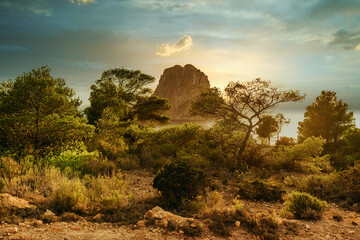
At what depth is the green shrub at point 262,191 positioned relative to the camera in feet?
21.5

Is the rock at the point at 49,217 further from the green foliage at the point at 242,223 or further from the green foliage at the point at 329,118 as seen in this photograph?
the green foliage at the point at 329,118

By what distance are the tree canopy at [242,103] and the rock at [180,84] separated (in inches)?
4152

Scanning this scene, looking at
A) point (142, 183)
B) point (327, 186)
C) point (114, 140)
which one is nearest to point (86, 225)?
point (142, 183)

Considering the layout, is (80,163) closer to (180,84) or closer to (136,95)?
(136,95)

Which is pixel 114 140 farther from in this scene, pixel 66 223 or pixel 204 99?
pixel 66 223

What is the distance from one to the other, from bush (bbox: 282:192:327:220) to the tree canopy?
20.2ft

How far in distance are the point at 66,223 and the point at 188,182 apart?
2989mm

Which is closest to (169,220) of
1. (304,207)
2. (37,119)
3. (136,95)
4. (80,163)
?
(304,207)

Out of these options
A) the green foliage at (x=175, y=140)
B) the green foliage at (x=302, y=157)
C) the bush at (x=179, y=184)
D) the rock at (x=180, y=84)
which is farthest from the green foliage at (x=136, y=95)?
the rock at (x=180, y=84)

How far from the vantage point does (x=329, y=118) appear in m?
20.0

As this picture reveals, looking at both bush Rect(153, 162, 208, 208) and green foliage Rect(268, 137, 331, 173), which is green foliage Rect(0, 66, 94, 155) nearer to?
bush Rect(153, 162, 208, 208)

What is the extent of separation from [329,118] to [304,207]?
18.8 meters

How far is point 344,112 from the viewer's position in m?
19.6

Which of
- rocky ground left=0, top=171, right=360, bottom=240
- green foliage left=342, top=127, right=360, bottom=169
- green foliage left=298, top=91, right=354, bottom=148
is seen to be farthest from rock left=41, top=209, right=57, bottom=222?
green foliage left=298, top=91, right=354, bottom=148
